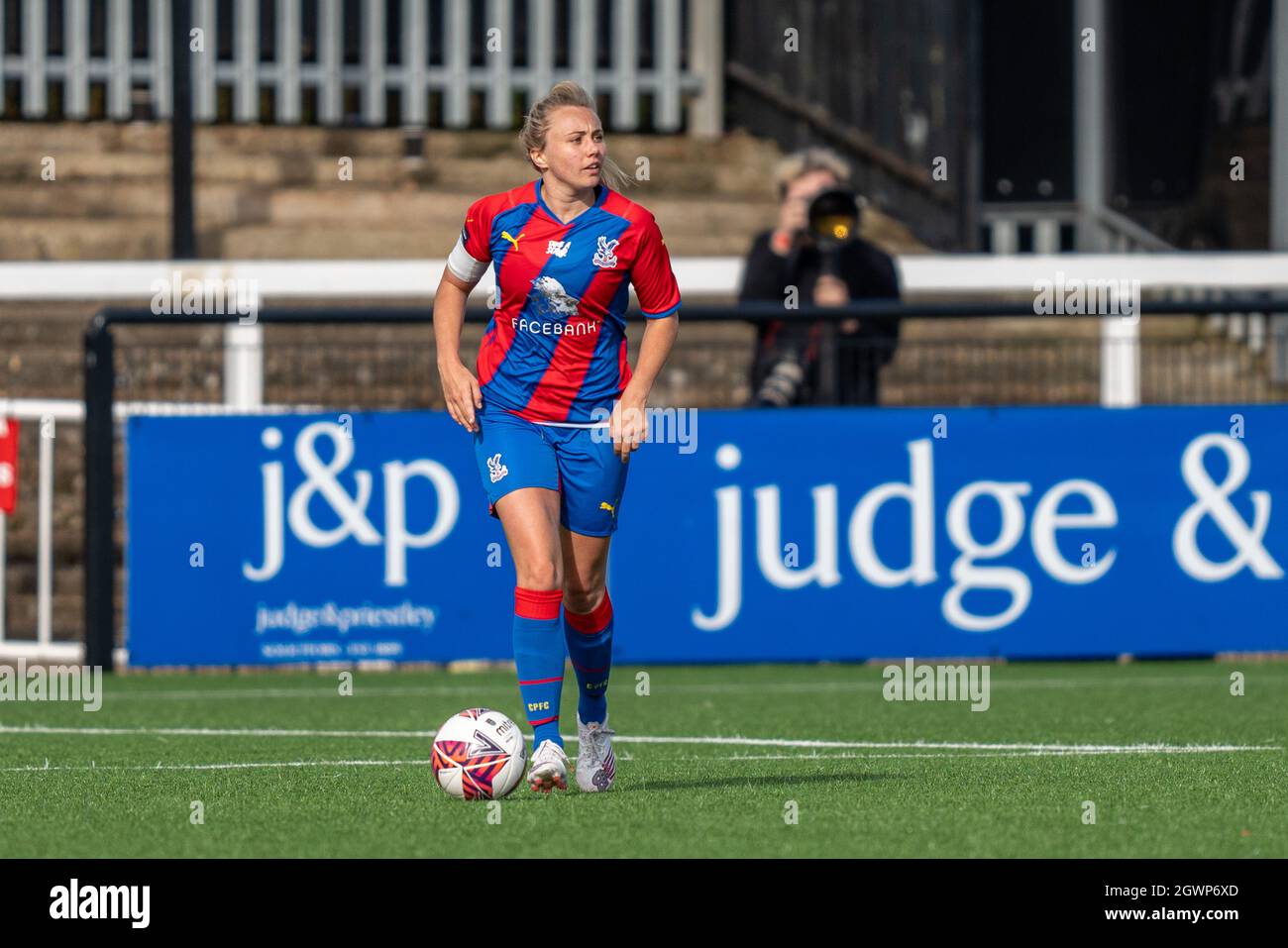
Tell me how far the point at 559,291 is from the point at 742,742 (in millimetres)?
2266

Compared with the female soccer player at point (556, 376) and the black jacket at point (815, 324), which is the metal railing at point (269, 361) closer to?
the black jacket at point (815, 324)

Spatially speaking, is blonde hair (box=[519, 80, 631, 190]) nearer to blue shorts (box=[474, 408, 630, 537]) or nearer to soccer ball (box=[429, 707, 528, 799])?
blue shorts (box=[474, 408, 630, 537])

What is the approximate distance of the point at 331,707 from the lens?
1027cm

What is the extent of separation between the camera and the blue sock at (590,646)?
7043 millimetres

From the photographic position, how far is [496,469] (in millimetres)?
6836

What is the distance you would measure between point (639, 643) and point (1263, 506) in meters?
2.93

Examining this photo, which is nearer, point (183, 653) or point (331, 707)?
point (331, 707)

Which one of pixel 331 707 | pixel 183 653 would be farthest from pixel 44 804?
pixel 183 653

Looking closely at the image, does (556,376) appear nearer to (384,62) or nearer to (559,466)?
(559,466)

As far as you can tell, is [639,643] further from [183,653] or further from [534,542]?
[534,542]

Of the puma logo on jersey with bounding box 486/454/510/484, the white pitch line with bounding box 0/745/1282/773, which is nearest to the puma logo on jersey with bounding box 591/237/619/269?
the puma logo on jersey with bounding box 486/454/510/484

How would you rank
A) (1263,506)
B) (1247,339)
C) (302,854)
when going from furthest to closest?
(1247,339) < (1263,506) < (302,854)
